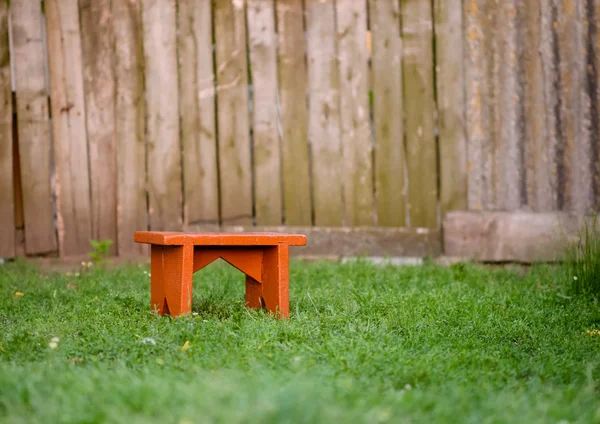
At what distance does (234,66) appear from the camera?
524 cm

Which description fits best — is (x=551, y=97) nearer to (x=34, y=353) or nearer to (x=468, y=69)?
(x=468, y=69)

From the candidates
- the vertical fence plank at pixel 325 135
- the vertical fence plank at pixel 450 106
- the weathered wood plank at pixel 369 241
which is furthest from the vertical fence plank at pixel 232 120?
the vertical fence plank at pixel 450 106

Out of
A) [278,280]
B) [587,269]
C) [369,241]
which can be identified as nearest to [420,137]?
[369,241]

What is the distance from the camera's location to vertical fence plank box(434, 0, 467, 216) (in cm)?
516

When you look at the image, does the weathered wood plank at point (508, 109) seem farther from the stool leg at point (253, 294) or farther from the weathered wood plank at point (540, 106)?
the stool leg at point (253, 294)

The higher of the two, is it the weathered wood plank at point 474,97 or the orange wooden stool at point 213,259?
the weathered wood plank at point 474,97

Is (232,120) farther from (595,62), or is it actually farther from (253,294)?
(595,62)

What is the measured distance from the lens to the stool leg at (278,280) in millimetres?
3350

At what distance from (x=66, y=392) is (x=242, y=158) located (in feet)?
10.7

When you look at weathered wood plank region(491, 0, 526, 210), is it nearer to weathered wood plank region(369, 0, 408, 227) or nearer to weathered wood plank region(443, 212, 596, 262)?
→ weathered wood plank region(443, 212, 596, 262)

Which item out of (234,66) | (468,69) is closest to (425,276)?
(468,69)

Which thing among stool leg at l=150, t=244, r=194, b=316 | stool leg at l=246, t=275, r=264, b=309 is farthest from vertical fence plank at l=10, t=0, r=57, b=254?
stool leg at l=246, t=275, r=264, b=309

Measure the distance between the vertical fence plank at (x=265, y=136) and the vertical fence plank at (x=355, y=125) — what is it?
1.63 ft

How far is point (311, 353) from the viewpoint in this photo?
9.01 ft
